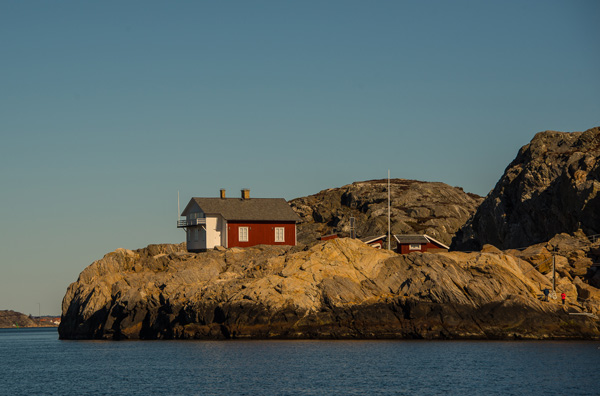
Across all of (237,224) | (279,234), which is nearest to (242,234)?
(237,224)

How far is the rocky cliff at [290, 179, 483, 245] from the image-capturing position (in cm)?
11519

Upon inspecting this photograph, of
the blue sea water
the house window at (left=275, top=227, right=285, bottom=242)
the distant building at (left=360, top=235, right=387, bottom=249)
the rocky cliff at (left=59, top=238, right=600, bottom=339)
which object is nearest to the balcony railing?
the house window at (left=275, top=227, right=285, bottom=242)

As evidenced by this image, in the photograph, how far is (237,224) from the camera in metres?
89.1

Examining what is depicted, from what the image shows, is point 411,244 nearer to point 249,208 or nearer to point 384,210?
point 249,208

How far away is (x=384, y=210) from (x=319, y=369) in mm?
72366

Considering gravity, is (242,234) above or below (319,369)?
above

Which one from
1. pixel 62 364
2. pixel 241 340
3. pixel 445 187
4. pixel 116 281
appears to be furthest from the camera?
pixel 445 187

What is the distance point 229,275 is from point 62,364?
1853 centimetres

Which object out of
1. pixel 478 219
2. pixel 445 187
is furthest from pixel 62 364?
pixel 445 187

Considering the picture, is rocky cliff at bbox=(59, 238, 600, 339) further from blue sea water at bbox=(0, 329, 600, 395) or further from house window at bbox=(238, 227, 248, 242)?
house window at bbox=(238, 227, 248, 242)

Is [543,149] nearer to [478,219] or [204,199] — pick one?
[478,219]

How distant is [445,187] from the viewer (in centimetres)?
13212

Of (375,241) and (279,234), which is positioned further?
(375,241)

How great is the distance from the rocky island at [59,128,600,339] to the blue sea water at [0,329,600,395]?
2.42 meters
